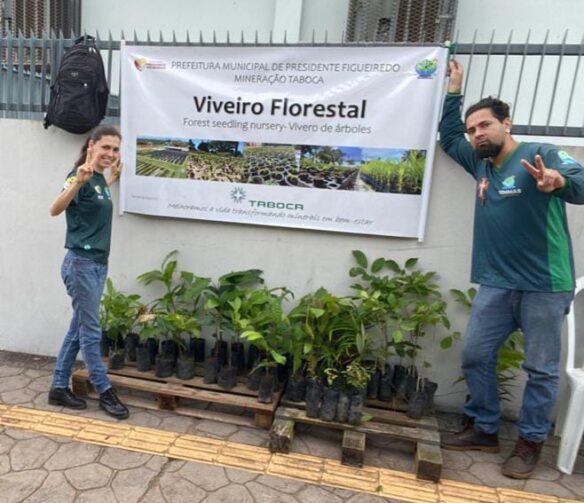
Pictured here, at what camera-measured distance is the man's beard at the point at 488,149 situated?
2541mm

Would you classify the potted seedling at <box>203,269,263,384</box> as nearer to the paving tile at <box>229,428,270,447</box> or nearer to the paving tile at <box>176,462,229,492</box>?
the paving tile at <box>229,428,270,447</box>

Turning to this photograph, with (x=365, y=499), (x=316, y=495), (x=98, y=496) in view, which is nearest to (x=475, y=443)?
(x=365, y=499)

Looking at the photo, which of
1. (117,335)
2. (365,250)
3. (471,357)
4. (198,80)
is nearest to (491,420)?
(471,357)

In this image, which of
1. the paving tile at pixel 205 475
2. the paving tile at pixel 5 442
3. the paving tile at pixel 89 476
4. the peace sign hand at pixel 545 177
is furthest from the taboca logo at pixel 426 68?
the paving tile at pixel 5 442

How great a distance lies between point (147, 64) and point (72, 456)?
2600 millimetres

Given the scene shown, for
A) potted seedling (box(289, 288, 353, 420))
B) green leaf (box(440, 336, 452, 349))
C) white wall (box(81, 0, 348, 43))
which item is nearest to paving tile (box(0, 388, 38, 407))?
potted seedling (box(289, 288, 353, 420))

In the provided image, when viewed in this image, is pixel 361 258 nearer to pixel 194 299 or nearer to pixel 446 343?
pixel 446 343

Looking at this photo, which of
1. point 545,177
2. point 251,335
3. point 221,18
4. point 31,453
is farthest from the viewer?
point 221,18

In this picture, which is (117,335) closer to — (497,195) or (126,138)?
(126,138)

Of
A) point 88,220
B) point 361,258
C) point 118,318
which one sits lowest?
point 118,318

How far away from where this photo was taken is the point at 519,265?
2.50 metres

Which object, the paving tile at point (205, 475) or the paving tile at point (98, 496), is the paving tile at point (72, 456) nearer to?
the paving tile at point (98, 496)

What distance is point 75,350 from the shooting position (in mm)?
2996

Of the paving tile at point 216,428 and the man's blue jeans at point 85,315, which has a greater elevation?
the man's blue jeans at point 85,315
